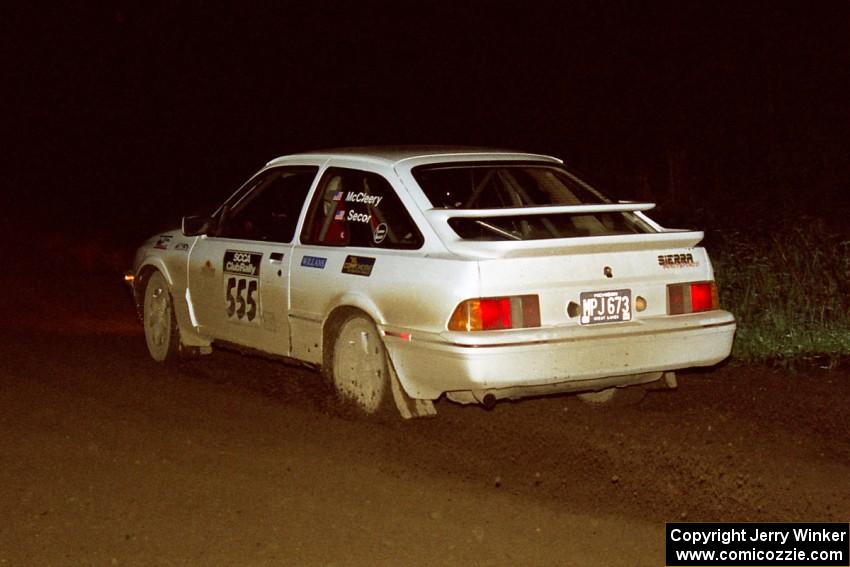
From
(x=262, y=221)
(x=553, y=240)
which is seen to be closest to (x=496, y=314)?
(x=553, y=240)

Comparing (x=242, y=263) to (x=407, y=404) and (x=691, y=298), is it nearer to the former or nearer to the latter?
(x=407, y=404)

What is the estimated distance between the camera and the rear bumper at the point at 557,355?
721 centimetres

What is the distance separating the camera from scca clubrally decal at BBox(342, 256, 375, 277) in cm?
799

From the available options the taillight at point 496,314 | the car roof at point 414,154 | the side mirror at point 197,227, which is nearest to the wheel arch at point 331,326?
the car roof at point 414,154

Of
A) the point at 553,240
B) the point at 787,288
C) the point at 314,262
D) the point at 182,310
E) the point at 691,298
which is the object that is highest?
the point at 553,240

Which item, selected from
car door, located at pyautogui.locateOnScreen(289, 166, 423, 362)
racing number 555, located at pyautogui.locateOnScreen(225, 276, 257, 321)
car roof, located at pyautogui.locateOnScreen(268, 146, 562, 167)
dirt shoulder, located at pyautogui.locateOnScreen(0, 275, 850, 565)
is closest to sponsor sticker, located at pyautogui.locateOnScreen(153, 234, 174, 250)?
dirt shoulder, located at pyautogui.locateOnScreen(0, 275, 850, 565)

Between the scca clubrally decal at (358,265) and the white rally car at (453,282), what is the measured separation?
0.4 inches

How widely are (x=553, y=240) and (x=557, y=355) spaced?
22.8 inches

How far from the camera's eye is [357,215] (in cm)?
845

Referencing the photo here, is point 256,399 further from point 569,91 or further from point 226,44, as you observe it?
point 226,44

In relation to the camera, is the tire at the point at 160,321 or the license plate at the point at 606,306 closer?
the license plate at the point at 606,306

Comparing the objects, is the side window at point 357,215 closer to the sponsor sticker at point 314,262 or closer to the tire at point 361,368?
the sponsor sticker at point 314,262

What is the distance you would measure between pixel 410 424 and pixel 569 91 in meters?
18.1

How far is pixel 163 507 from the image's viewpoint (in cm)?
634
